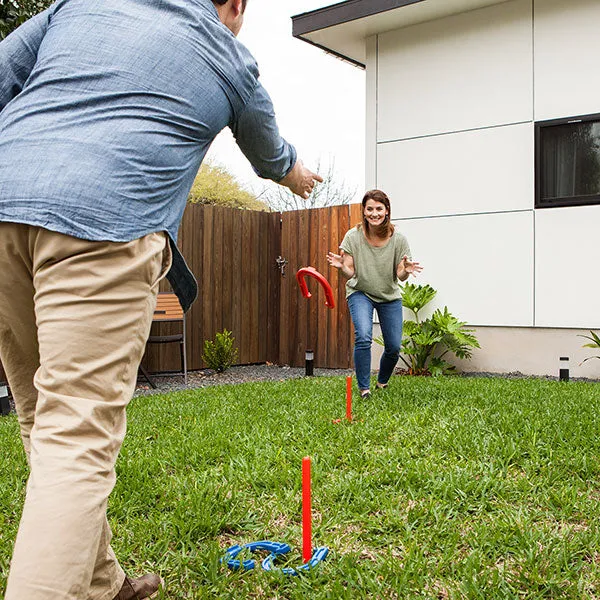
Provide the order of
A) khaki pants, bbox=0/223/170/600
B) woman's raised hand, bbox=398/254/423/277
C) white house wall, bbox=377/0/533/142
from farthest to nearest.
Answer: white house wall, bbox=377/0/533/142, woman's raised hand, bbox=398/254/423/277, khaki pants, bbox=0/223/170/600

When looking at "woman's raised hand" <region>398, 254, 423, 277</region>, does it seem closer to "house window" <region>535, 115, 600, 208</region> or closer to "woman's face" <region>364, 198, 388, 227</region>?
"woman's face" <region>364, 198, 388, 227</region>

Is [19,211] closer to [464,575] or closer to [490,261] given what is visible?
[464,575]

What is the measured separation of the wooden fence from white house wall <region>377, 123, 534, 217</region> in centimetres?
82

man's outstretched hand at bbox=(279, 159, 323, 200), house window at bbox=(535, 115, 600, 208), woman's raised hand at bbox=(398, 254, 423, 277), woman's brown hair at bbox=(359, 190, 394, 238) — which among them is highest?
house window at bbox=(535, 115, 600, 208)

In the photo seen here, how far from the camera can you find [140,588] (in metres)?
2.06

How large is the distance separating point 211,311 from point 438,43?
15.8 feet

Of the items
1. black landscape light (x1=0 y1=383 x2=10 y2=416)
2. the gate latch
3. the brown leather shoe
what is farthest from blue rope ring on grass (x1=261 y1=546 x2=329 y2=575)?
the gate latch

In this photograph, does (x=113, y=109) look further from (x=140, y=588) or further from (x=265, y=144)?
(x=140, y=588)

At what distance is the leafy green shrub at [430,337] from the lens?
8242 mm

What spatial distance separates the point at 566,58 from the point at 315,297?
180 inches

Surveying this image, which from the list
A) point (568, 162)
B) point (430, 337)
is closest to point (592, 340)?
point (430, 337)

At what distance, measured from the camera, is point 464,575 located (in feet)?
7.37

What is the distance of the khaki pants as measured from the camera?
1363mm

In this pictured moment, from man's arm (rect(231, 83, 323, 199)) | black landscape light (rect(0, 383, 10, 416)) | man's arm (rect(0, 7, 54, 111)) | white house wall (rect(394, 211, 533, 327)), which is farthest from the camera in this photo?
white house wall (rect(394, 211, 533, 327))
